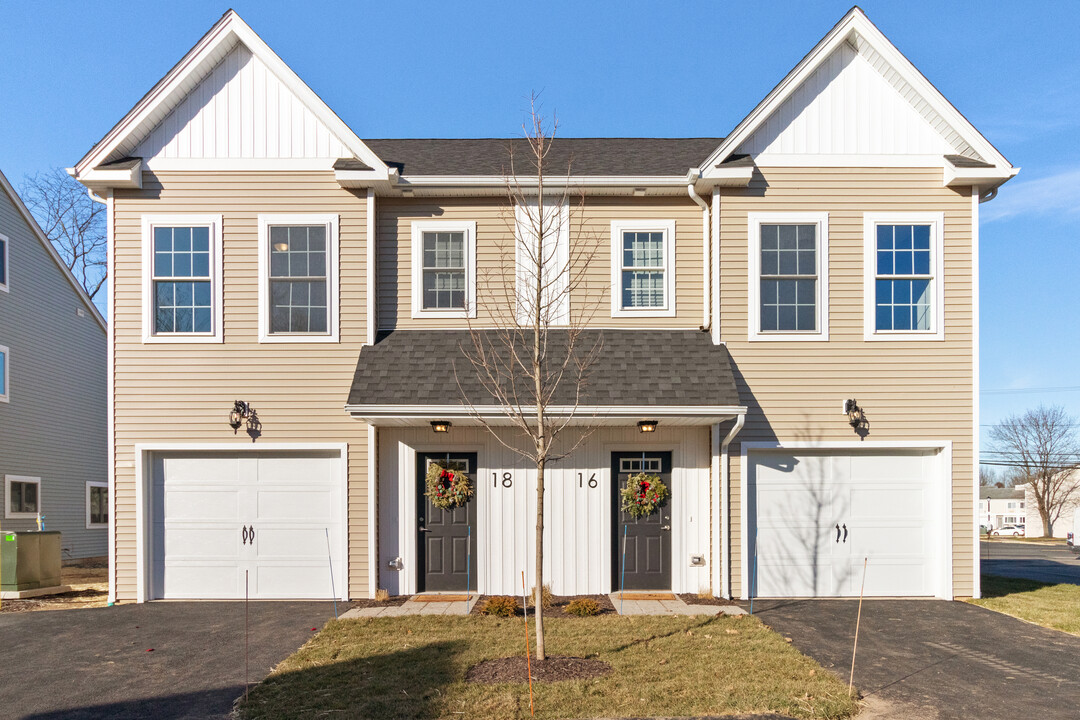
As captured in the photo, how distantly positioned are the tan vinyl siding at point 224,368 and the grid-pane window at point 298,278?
0.92 feet

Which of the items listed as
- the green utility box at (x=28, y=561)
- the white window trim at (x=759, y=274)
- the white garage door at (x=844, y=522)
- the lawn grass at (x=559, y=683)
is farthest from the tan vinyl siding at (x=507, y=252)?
the green utility box at (x=28, y=561)

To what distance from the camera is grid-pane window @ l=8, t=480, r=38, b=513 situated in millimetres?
17062

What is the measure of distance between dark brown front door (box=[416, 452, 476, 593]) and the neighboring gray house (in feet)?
37.2

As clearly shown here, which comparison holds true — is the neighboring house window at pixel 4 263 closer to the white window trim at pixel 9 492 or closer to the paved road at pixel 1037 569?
the white window trim at pixel 9 492

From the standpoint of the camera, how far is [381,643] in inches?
339

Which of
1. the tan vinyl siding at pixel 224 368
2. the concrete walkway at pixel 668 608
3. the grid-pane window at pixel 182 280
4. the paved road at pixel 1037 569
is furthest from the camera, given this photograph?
the paved road at pixel 1037 569

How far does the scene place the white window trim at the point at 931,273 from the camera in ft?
36.8

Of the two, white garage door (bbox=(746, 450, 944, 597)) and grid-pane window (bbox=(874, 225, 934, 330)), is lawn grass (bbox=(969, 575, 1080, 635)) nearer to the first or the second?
white garage door (bbox=(746, 450, 944, 597))

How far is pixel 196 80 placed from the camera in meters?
11.4

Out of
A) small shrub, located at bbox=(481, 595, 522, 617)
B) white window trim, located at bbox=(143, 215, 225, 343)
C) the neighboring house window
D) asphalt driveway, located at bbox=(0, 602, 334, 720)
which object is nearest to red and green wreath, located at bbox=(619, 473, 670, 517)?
small shrub, located at bbox=(481, 595, 522, 617)

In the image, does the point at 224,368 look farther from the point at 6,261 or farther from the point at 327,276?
the point at 6,261

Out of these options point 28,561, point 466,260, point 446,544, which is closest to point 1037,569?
point 446,544

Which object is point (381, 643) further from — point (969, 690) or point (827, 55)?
point (827, 55)

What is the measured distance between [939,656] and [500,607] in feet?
17.0
